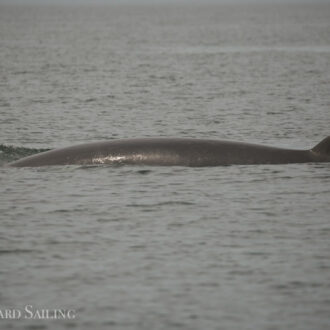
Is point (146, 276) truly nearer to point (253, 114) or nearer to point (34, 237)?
point (34, 237)

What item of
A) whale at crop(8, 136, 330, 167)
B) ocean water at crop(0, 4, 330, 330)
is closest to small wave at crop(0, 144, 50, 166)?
ocean water at crop(0, 4, 330, 330)

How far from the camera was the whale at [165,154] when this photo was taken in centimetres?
1944

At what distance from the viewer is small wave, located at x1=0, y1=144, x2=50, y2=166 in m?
21.3

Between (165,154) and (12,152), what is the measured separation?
4.28 m

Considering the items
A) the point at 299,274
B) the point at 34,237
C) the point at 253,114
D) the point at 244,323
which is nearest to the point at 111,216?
the point at 34,237

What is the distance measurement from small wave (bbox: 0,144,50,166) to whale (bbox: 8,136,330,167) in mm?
1442

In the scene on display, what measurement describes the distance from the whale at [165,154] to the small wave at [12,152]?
4.73 ft

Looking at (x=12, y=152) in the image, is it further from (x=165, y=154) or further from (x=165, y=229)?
(x=165, y=229)

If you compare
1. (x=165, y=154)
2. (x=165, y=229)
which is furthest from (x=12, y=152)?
(x=165, y=229)

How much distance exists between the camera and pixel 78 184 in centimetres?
1853

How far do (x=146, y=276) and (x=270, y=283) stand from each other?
1.57 m

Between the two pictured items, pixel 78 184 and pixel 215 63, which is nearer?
pixel 78 184

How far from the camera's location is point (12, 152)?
22.2m

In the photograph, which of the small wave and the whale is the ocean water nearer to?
the small wave
